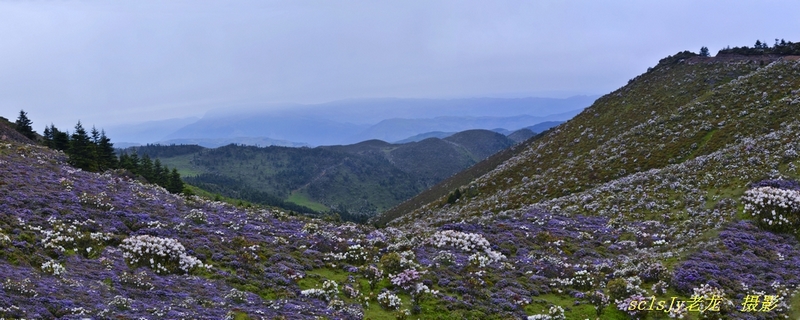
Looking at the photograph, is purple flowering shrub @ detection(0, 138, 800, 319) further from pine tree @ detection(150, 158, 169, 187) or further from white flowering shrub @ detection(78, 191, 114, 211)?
pine tree @ detection(150, 158, 169, 187)

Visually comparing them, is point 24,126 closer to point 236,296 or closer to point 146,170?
point 146,170

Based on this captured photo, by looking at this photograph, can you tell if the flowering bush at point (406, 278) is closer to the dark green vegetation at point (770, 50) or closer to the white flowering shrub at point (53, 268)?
the white flowering shrub at point (53, 268)

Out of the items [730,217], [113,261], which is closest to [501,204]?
[730,217]

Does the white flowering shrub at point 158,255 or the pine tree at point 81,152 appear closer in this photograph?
the white flowering shrub at point 158,255

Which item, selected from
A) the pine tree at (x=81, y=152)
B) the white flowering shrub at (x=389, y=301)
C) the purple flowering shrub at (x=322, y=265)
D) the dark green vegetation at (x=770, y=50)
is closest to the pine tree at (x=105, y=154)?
the pine tree at (x=81, y=152)

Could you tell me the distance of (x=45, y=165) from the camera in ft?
122

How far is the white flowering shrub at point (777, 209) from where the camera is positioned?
80.7 ft

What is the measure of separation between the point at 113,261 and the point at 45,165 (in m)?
26.3

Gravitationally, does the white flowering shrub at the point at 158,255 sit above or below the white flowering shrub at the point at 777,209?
above

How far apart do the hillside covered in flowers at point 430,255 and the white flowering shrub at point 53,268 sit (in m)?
0.05

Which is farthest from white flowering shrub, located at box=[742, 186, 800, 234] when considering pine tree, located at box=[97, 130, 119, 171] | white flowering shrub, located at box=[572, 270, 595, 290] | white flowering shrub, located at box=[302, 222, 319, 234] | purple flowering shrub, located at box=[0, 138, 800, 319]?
pine tree, located at box=[97, 130, 119, 171]

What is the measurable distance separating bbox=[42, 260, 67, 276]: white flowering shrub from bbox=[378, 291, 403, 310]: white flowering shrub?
1302cm

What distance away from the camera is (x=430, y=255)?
83.4ft

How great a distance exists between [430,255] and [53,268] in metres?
18.2
